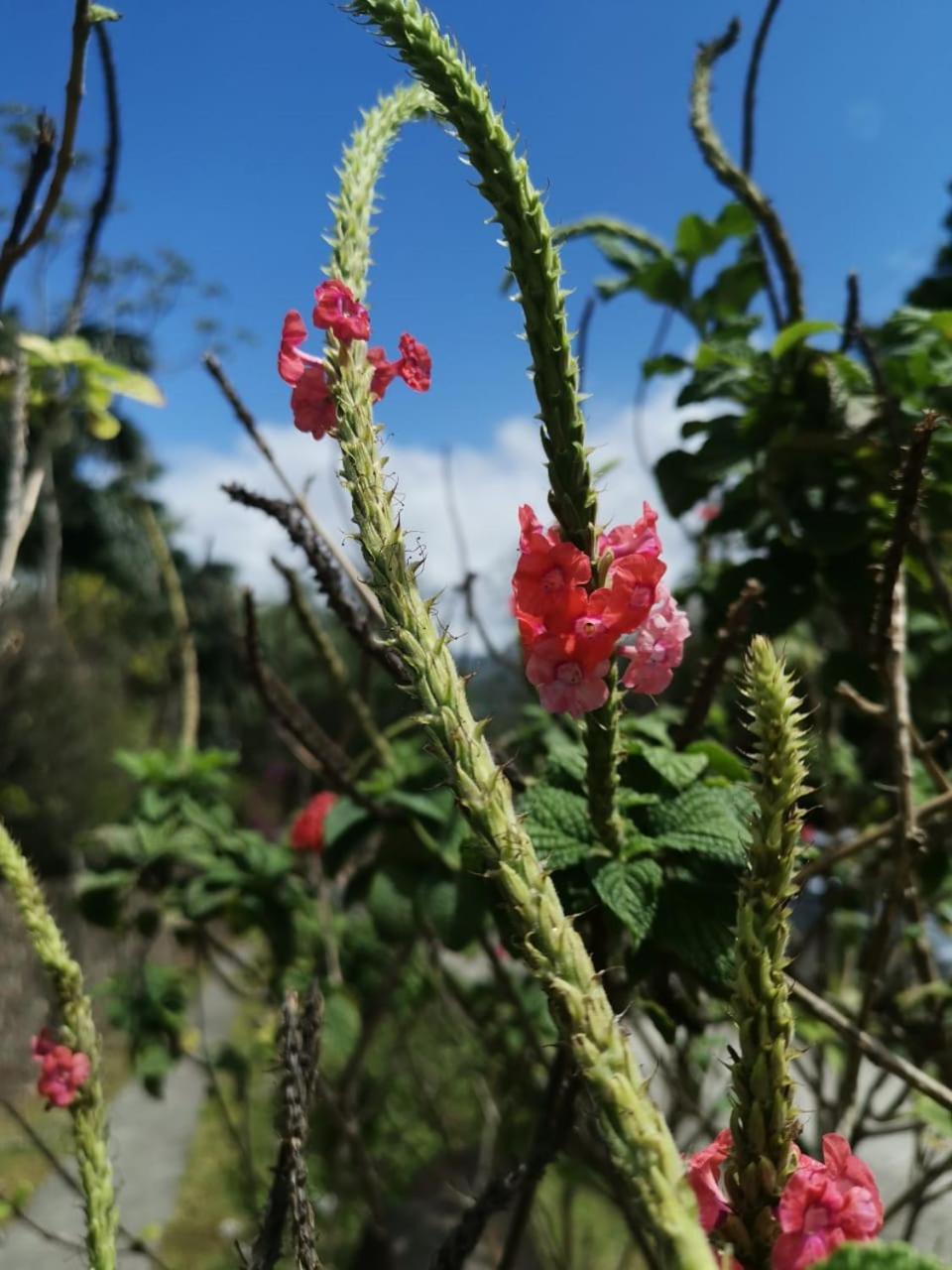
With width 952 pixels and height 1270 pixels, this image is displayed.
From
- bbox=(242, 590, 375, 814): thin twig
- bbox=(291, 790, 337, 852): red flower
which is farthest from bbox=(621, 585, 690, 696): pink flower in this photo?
bbox=(291, 790, 337, 852): red flower

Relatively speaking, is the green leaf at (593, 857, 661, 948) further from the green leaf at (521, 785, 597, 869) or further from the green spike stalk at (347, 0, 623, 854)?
the green spike stalk at (347, 0, 623, 854)

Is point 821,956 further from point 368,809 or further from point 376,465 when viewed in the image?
point 376,465

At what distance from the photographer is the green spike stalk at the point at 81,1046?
76cm

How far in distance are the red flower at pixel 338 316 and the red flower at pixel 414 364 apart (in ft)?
0.36

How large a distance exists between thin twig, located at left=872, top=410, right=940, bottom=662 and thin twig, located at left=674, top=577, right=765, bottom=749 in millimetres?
150

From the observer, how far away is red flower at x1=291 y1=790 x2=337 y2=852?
2283mm

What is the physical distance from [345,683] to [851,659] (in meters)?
0.88

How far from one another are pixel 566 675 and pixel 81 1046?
582 millimetres

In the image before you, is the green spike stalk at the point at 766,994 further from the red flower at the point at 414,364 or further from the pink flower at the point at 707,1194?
the red flower at the point at 414,364

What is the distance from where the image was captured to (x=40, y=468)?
53.8 inches

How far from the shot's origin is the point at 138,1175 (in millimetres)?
6004

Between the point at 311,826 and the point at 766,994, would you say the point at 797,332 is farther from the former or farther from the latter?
the point at 311,826

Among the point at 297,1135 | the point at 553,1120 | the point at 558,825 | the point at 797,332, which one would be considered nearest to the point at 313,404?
the point at 558,825

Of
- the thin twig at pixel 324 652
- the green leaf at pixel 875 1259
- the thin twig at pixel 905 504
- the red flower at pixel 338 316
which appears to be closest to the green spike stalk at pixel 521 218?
the red flower at pixel 338 316
